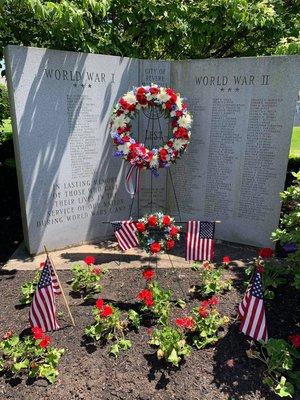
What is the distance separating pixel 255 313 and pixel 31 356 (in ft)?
7.28

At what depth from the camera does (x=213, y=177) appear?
6215 mm

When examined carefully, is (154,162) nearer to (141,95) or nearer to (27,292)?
(141,95)

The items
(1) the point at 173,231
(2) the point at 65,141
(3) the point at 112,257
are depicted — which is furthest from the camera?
(3) the point at 112,257

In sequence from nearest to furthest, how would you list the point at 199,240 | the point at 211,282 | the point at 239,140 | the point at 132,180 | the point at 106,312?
the point at 106,312 → the point at 211,282 → the point at 199,240 → the point at 239,140 → the point at 132,180

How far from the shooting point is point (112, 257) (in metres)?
5.71

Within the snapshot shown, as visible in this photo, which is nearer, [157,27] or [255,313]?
[255,313]

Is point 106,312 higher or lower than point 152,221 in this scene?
lower

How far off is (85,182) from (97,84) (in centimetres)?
155

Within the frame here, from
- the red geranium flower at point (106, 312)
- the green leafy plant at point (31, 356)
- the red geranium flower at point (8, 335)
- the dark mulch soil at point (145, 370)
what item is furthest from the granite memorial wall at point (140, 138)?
the red geranium flower at point (106, 312)

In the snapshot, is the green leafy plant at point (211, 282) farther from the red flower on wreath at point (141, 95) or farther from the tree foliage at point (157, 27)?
the tree foliage at point (157, 27)

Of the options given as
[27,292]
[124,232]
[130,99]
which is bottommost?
[27,292]

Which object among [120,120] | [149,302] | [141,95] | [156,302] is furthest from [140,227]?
[141,95]

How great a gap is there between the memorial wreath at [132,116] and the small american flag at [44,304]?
2303mm

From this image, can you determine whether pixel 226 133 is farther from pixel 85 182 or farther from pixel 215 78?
pixel 85 182
